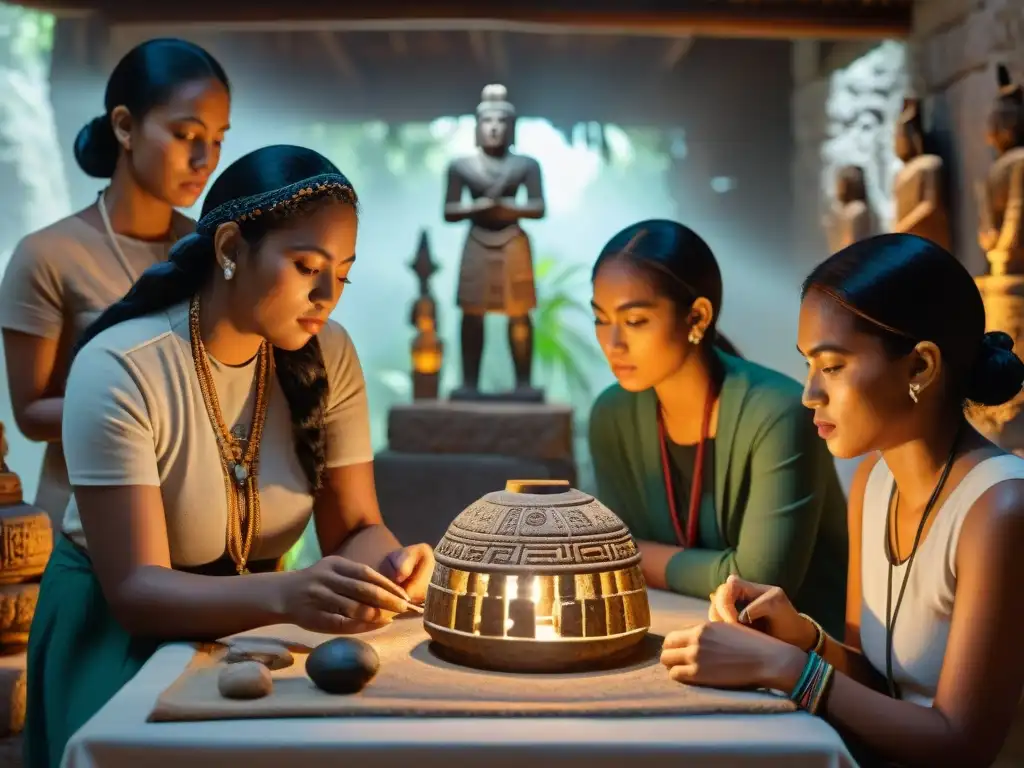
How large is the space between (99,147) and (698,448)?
165 centimetres

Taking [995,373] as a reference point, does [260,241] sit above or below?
above

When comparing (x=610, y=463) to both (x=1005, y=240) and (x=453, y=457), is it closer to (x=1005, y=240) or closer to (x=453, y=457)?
(x=453, y=457)

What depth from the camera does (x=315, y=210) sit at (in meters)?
1.67

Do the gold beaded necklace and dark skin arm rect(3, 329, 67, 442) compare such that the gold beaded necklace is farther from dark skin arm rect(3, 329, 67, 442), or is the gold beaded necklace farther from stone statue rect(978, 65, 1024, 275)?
stone statue rect(978, 65, 1024, 275)

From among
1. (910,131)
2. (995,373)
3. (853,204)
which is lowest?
(995,373)

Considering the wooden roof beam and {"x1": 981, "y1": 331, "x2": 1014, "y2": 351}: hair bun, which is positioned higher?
the wooden roof beam

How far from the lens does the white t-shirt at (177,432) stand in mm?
1586

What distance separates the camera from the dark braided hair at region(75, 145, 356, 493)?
1.66 meters

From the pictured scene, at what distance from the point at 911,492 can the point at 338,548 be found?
997 millimetres

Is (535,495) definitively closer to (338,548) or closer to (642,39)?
(338,548)

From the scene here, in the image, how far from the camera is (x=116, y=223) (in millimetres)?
2584

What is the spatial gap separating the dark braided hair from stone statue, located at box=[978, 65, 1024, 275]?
8.51 feet

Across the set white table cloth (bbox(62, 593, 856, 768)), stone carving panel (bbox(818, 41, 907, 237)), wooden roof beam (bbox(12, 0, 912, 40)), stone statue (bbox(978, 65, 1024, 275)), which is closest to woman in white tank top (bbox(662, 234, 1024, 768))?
white table cloth (bbox(62, 593, 856, 768))

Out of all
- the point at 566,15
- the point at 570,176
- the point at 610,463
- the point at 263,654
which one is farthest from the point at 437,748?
the point at 570,176
